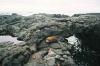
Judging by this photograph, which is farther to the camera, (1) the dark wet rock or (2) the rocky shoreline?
(2) the rocky shoreline

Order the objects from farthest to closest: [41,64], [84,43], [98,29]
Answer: [98,29], [84,43], [41,64]

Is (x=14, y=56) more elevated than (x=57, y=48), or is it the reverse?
(x=57, y=48)

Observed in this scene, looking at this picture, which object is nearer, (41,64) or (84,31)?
(41,64)

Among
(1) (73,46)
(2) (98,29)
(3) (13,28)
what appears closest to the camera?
(1) (73,46)

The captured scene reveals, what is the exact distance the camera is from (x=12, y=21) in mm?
66375

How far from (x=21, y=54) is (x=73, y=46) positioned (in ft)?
37.6

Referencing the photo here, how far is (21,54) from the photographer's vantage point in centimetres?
3064

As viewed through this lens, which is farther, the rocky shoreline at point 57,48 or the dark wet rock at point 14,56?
the rocky shoreline at point 57,48

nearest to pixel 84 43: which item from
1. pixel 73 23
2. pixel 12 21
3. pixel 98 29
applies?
pixel 98 29

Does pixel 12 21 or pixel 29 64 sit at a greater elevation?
pixel 12 21

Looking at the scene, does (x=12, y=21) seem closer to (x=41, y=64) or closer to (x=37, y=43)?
(x=37, y=43)

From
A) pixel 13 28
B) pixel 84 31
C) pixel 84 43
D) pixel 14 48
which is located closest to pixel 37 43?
pixel 14 48

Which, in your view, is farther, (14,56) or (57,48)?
(57,48)

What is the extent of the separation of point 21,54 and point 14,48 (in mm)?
2926
